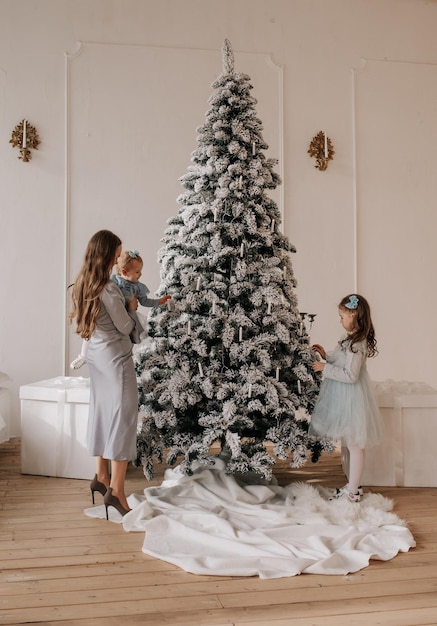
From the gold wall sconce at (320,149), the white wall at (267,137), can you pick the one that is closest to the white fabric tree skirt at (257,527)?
the white wall at (267,137)

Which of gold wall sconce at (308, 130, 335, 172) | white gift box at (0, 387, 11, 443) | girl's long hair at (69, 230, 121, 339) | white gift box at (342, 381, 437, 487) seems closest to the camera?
girl's long hair at (69, 230, 121, 339)

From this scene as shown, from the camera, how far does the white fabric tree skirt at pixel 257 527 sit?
286 cm

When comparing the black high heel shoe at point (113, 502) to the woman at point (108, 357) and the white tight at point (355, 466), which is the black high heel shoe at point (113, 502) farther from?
the white tight at point (355, 466)

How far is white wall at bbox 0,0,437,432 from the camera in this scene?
5676mm

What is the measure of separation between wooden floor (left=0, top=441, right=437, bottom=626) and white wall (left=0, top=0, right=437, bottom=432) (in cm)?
269

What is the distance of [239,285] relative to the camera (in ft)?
12.5

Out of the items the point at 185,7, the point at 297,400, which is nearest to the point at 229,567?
the point at 297,400

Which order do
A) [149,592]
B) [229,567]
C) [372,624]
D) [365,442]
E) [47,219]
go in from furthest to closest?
[47,219] → [365,442] → [229,567] → [149,592] → [372,624]

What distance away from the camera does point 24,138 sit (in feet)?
18.4

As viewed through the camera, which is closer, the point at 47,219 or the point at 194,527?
the point at 194,527

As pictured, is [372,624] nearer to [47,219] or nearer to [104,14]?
[47,219]

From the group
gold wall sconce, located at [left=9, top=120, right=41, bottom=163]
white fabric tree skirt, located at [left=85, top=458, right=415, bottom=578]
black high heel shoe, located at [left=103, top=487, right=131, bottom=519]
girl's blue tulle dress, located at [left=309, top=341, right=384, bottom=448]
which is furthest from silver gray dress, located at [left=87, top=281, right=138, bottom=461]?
gold wall sconce, located at [left=9, top=120, right=41, bottom=163]

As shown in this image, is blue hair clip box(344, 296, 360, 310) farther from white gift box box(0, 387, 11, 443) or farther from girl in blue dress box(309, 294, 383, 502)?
white gift box box(0, 387, 11, 443)

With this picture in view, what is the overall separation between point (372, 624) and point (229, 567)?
2.29ft
